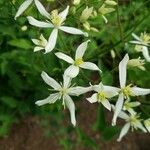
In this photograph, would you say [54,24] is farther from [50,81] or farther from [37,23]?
[50,81]

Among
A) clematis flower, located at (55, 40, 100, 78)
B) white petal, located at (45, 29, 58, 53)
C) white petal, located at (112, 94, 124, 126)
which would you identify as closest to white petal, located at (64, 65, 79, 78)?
clematis flower, located at (55, 40, 100, 78)

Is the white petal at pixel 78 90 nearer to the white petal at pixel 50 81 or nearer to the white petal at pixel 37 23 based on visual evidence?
the white petal at pixel 50 81

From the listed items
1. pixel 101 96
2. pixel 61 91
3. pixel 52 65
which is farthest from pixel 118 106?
pixel 52 65

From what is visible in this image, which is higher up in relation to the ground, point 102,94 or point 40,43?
point 40,43

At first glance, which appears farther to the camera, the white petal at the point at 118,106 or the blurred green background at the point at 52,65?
the blurred green background at the point at 52,65

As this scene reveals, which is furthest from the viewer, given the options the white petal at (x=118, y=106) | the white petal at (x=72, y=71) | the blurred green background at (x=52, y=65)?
the blurred green background at (x=52, y=65)

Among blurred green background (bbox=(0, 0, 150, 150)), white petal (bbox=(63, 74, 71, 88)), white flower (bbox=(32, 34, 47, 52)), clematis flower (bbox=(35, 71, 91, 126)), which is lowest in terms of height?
blurred green background (bbox=(0, 0, 150, 150))

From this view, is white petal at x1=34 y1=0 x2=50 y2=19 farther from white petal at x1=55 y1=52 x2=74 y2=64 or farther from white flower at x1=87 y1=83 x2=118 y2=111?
white flower at x1=87 y1=83 x2=118 y2=111

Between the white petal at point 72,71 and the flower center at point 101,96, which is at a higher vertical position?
the white petal at point 72,71

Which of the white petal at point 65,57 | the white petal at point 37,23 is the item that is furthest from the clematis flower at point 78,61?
the white petal at point 37,23
